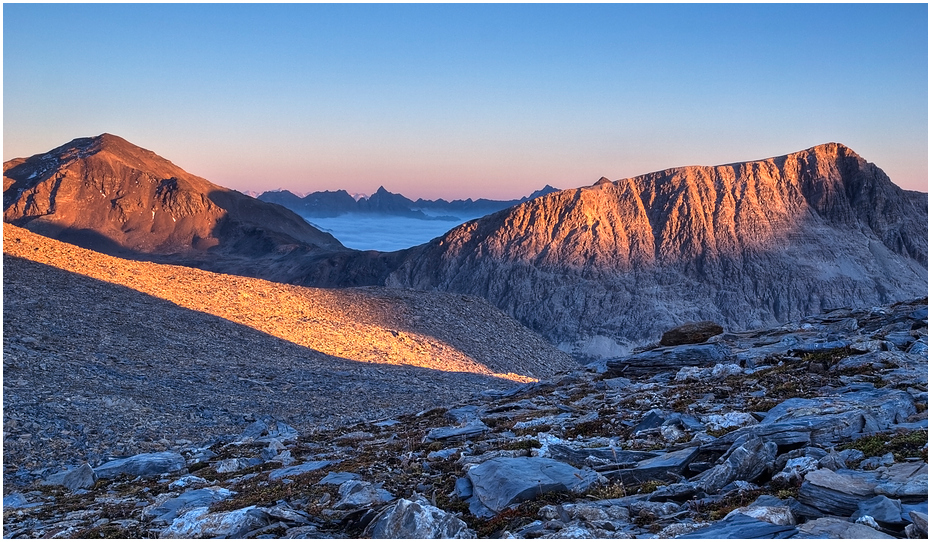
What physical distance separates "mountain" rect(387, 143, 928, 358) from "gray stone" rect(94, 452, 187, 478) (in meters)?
67.9

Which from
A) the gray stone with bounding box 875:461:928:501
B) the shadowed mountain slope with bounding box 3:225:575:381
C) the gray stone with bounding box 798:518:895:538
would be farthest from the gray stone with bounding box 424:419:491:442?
the shadowed mountain slope with bounding box 3:225:575:381

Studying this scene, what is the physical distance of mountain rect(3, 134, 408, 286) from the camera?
456 ft

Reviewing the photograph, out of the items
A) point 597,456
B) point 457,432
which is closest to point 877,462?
point 597,456

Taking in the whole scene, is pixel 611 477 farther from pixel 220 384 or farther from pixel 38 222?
pixel 38 222

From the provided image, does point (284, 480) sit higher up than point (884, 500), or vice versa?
point (884, 500)

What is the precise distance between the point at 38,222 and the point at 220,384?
142 metres

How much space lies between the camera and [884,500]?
6.79 m

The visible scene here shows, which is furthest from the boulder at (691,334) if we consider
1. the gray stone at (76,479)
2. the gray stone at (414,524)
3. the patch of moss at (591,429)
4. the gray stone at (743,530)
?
the gray stone at (414,524)

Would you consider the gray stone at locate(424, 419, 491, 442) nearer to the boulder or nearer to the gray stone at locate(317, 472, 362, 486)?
the gray stone at locate(317, 472, 362, 486)

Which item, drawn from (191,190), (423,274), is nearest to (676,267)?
(423,274)

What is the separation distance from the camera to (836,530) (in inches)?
248

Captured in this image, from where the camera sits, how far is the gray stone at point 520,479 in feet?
28.7

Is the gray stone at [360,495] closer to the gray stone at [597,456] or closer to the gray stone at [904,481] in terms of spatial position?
the gray stone at [597,456]

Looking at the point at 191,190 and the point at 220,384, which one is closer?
the point at 220,384
